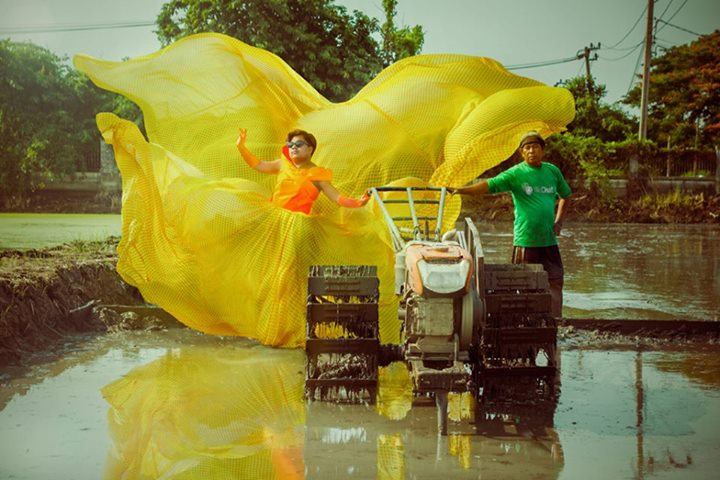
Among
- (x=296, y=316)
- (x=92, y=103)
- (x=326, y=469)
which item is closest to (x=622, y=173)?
(x=92, y=103)

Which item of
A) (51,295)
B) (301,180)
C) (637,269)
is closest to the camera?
(301,180)

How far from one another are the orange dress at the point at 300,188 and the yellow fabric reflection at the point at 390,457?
10.2 feet

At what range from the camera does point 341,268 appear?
7219mm

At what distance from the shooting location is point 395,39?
3550cm

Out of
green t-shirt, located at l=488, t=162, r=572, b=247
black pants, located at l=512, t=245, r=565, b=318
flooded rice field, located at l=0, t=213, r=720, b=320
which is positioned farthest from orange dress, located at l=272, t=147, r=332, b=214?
flooded rice field, located at l=0, t=213, r=720, b=320

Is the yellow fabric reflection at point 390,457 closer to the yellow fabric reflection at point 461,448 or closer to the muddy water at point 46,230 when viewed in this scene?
the yellow fabric reflection at point 461,448

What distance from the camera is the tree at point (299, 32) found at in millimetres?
28422

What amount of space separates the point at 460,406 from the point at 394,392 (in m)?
0.60

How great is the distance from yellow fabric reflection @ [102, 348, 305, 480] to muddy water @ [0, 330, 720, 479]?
0.01m

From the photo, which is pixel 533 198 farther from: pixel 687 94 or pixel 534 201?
pixel 687 94

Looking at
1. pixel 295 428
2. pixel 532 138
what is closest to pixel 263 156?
pixel 532 138

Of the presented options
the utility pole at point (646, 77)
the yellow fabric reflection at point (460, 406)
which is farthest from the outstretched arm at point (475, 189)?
the utility pole at point (646, 77)

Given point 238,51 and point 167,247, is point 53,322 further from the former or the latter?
point 238,51

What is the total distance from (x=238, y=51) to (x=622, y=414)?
5.49 m
